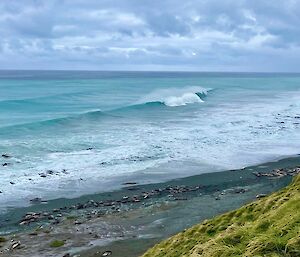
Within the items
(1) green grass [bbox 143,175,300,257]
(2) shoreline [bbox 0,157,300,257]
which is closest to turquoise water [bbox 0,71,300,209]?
(2) shoreline [bbox 0,157,300,257]

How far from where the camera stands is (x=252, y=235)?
12812mm

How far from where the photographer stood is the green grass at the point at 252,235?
1120 centimetres

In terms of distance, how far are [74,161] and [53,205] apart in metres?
11.2

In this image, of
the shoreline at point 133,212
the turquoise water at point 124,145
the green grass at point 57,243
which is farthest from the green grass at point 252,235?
the turquoise water at point 124,145

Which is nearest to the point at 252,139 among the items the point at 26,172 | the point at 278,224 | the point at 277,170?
the point at 277,170

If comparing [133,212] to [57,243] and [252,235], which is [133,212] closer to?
[57,243]

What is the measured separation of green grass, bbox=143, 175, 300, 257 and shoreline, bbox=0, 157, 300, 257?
4.76 meters

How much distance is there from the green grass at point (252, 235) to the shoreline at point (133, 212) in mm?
4761

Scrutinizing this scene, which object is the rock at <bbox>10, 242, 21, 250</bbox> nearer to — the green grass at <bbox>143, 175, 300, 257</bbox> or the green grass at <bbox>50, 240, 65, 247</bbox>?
the green grass at <bbox>50, 240, 65, 247</bbox>

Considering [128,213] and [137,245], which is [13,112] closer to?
[128,213]

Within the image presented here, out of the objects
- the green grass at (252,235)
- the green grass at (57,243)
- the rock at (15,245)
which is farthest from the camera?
the green grass at (57,243)

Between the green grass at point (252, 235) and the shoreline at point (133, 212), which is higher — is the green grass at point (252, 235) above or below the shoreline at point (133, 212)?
above

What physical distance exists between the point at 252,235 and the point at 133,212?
14.5m

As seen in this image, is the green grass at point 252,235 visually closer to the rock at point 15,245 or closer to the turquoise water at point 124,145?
the rock at point 15,245
